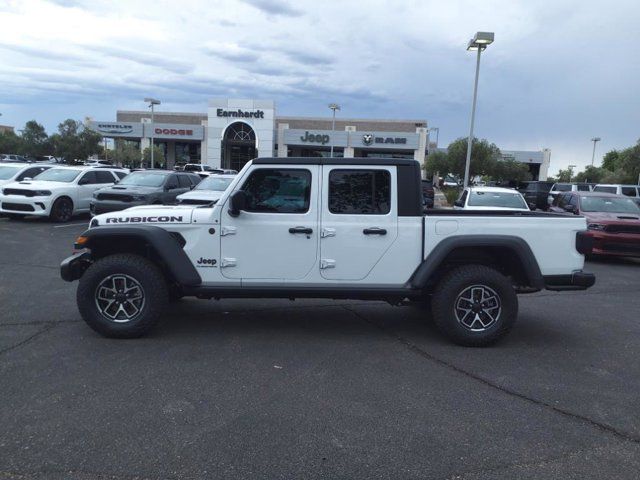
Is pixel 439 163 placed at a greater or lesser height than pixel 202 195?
greater

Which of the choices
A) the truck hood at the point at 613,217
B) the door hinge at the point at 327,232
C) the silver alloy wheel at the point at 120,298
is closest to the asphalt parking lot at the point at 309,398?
the silver alloy wheel at the point at 120,298

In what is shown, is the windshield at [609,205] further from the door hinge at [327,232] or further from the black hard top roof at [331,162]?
the door hinge at [327,232]

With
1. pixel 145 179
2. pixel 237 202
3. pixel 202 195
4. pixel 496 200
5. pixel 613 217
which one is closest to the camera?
pixel 237 202

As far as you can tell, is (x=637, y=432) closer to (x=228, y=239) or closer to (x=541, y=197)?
(x=228, y=239)

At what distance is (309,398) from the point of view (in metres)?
4.13

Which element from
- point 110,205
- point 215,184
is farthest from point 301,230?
point 110,205

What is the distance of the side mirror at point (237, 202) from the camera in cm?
524

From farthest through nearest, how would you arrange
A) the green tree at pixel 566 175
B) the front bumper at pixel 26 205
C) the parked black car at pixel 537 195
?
the green tree at pixel 566 175, the parked black car at pixel 537 195, the front bumper at pixel 26 205

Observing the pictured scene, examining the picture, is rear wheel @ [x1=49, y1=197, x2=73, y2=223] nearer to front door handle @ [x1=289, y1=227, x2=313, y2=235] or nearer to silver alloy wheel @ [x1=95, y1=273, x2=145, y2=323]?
silver alloy wheel @ [x1=95, y1=273, x2=145, y2=323]

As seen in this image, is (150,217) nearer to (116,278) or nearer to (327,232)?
(116,278)

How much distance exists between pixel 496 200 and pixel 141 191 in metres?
9.59

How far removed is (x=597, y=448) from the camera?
3486mm

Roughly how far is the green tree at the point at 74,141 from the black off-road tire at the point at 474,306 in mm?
48922

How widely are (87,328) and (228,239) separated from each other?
190cm
